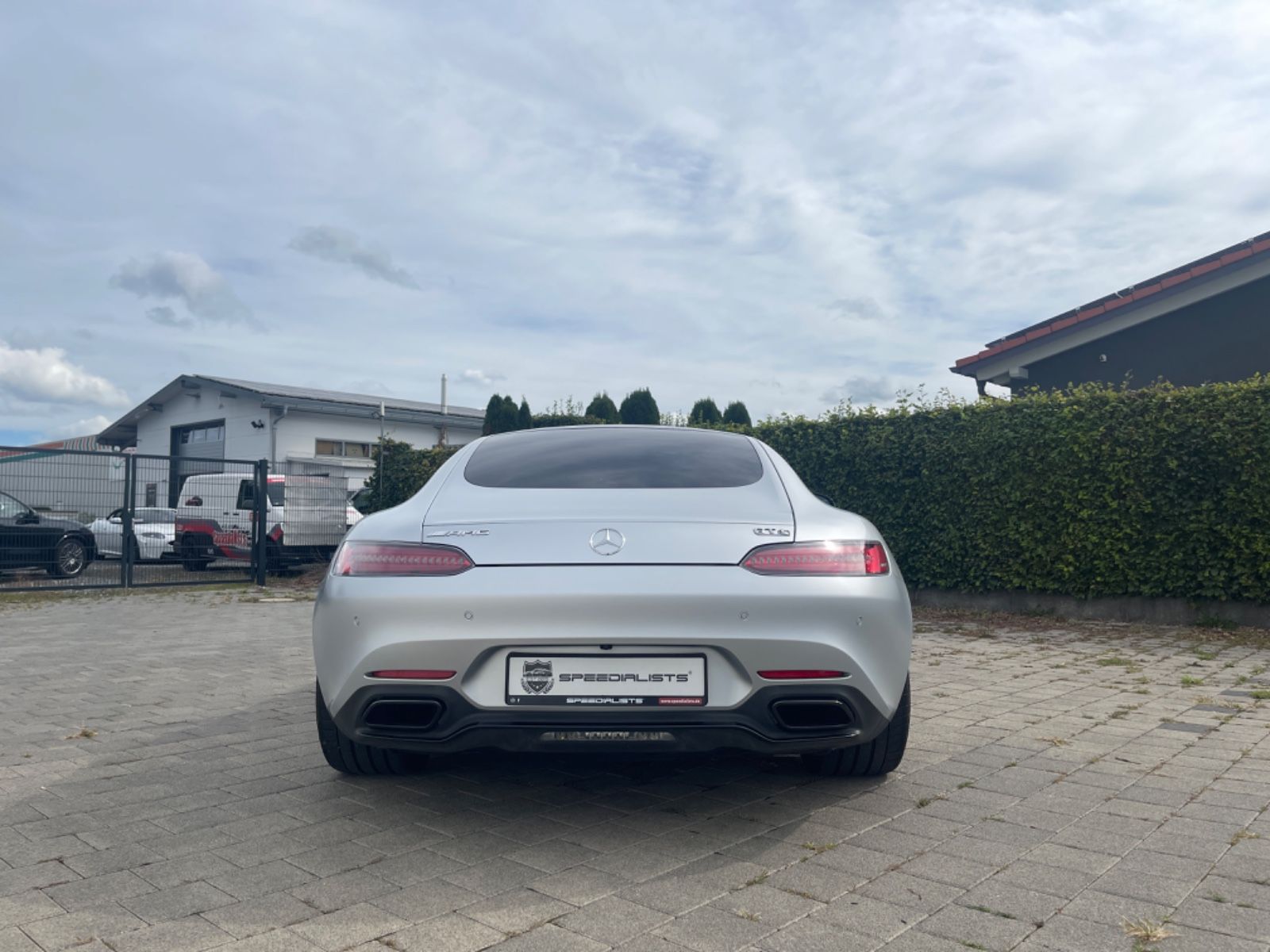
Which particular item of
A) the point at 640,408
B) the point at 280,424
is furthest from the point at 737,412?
the point at 280,424

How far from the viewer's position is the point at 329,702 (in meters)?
3.23

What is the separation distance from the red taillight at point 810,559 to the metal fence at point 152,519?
38.2ft

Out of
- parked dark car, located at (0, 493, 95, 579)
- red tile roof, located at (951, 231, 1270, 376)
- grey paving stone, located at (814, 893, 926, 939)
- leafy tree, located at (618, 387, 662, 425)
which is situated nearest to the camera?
grey paving stone, located at (814, 893, 926, 939)

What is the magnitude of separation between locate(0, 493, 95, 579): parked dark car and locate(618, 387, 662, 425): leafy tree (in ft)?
38.8

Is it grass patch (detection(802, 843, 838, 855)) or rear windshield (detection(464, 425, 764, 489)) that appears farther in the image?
rear windshield (detection(464, 425, 764, 489))

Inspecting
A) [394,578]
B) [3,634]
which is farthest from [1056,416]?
[3,634]

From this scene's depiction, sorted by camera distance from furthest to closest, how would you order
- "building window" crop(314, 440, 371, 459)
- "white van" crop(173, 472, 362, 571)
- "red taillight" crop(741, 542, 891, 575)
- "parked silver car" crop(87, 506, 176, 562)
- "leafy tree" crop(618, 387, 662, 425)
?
"building window" crop(314, 440, 371, 459) < "leafy tree" crop(618, 387, 662, 425) < "white van" crop(173, 472, 362, 571) < "parked silver car" crop(87, 506, 176, 562) < "red taillight" crop(741, 542, 891, 575)

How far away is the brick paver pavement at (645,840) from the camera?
7.97ft

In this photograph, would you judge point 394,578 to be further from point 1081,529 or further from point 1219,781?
point 1081,529

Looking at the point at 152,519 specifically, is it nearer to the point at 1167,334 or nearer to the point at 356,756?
the point at 356,756

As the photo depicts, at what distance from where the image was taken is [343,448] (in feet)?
95.3

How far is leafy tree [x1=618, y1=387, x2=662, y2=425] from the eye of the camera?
22297 mm

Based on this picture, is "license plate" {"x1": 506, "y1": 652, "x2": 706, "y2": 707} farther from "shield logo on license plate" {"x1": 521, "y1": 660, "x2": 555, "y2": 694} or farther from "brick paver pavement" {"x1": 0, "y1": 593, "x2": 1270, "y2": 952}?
"brick paver pavement" {"x1": 0, "y1": 593, "x2": 1270, "y2": 952}

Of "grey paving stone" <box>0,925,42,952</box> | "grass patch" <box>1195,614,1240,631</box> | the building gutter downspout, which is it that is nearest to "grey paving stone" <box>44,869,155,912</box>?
"grey paving stone" <box>0,925,42,952</box>
